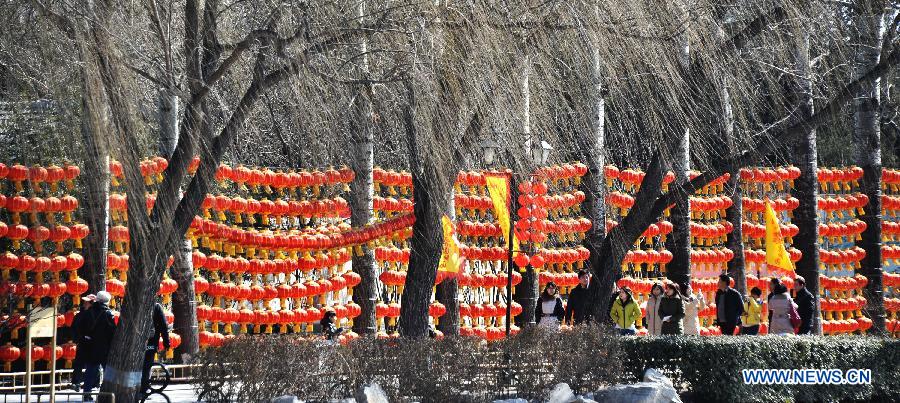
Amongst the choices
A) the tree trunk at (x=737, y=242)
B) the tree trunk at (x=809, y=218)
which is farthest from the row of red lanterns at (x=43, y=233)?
the tree trunk at (x=809, y=218)

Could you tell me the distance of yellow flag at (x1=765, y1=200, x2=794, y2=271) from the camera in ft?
72.6

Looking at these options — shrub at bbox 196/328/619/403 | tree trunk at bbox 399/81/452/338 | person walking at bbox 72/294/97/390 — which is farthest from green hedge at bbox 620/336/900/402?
person walking at bbox 72/294/97/390

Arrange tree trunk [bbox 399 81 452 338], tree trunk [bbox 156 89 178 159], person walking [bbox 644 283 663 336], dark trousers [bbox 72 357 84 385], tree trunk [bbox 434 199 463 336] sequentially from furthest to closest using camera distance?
tree trunk [bbox 434 199 463 336] → person walking [bbox 644 283 663 336] → tree trunk [bbox 399 81 452 338] → tree trunk [bbox 156 89 178 159] → dark trousers [bbox 72 357 84 385]

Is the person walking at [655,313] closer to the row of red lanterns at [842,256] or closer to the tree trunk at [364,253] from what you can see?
the tree trunk at [364,253]

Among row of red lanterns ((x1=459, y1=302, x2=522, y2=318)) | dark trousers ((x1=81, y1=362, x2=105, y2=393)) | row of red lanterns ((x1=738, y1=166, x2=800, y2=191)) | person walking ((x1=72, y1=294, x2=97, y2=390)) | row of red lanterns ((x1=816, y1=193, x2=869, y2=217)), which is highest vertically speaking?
row of red lanterns ((x1=738, y1=166, x2=800, y2=191))

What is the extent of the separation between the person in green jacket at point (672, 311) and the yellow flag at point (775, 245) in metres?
4.63

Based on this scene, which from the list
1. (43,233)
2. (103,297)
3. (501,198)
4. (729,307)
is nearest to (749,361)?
(729,307)

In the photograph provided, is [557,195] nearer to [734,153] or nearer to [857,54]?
[734,153]

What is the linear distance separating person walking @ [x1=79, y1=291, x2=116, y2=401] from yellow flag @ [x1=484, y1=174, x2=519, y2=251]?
560 centimetres

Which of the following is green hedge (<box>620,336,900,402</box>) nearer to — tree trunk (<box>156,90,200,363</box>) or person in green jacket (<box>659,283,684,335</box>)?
person in green jacket (<box>659,283,684,335</box>)

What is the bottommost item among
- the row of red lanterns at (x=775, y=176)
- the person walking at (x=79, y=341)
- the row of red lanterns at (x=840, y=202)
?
the person walking at (x=79, y=341)

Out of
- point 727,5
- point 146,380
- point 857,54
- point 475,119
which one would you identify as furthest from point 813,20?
point 146,380

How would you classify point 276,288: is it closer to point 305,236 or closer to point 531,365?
point 305,236

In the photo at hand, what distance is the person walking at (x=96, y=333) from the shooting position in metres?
15.1
